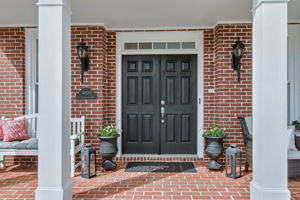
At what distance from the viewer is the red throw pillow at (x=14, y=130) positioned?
4.15 metres

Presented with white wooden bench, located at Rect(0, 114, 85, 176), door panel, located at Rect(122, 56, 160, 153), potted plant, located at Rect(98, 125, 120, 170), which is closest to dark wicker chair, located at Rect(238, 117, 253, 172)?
door panel, located at Rect(122, 56, 160, 153)

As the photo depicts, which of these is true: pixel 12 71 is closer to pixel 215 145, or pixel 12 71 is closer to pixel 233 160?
pixel 215 145

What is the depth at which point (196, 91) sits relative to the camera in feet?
16.5

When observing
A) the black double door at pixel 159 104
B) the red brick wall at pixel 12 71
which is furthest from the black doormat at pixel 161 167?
the red brick wall at pixel 12 71

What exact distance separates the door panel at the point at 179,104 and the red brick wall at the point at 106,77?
0.90 ft

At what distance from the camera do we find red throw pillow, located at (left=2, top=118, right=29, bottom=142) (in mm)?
4149

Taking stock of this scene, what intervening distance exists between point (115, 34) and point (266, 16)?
303 centimetres

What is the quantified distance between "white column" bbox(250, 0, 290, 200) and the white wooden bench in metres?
2.76

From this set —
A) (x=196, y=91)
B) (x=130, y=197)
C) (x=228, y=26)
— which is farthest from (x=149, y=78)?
(x=130, y=197)

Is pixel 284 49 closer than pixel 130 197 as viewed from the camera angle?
Yes

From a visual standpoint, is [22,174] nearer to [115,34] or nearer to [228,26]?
[115,34]

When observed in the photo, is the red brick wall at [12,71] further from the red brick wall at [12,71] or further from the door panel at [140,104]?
the door panel at [140,104]

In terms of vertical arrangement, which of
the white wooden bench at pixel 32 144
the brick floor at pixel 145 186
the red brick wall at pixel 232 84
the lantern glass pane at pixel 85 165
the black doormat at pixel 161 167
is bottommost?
the brick floor at pixel 145 186

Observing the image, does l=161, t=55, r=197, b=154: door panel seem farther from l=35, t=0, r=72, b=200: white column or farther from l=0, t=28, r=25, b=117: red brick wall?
l=0, t=28, r=25, b=117: red brick wall
